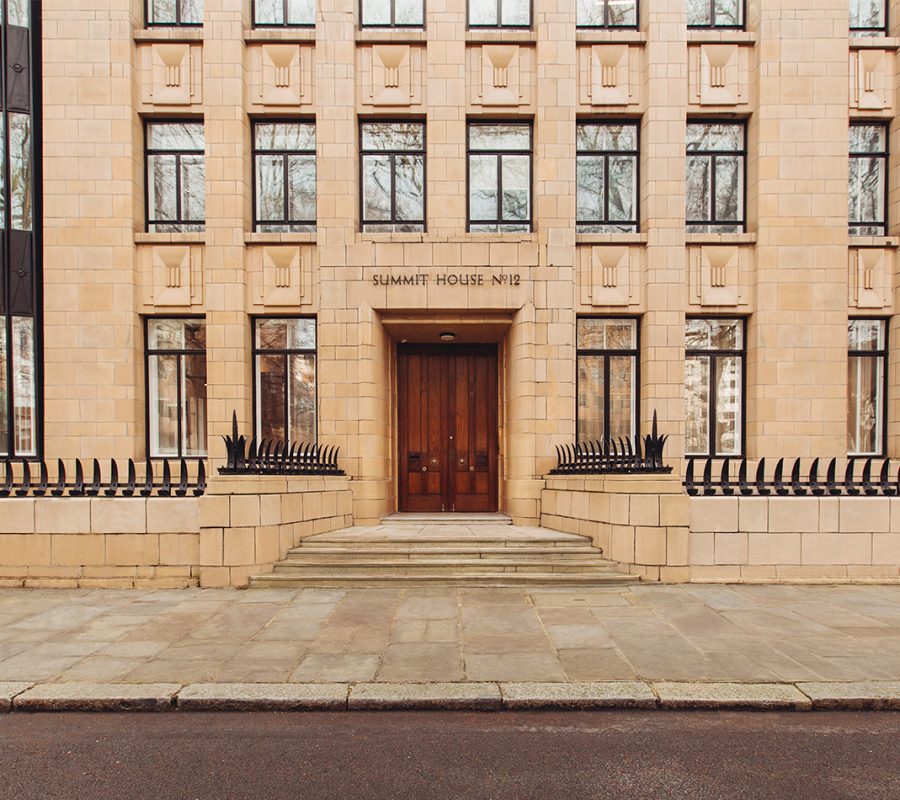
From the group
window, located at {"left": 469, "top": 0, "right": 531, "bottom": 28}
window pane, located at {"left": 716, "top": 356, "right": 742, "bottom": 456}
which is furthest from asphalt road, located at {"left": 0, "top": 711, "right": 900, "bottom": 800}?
window, located at {"left": 469, "top": 0, "right": 531, "bottom": 28}

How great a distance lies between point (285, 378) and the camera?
11.4 m

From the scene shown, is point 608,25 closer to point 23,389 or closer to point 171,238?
point 171,238

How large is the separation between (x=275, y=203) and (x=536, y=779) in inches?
448

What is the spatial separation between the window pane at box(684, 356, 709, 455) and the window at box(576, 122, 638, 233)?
326cm

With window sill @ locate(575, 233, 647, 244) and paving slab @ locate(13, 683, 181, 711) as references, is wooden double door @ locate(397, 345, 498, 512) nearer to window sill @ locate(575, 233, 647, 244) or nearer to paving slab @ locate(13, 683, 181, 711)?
window sill @ locate(575, 233, 647, 244)

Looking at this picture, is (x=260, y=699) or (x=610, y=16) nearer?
(x=260, y=699)

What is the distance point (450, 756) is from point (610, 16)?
45.3 feet

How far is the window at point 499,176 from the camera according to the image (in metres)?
11.6

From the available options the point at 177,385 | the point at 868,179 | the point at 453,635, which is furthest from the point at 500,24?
the point at 453,635

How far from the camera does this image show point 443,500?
469 inches

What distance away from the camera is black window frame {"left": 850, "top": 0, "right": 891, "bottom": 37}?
11680mm

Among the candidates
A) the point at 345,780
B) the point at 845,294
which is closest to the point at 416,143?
the point at 845,294

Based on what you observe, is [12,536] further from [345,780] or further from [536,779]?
[536,779]

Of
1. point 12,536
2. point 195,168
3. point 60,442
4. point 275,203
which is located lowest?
point 12,536
